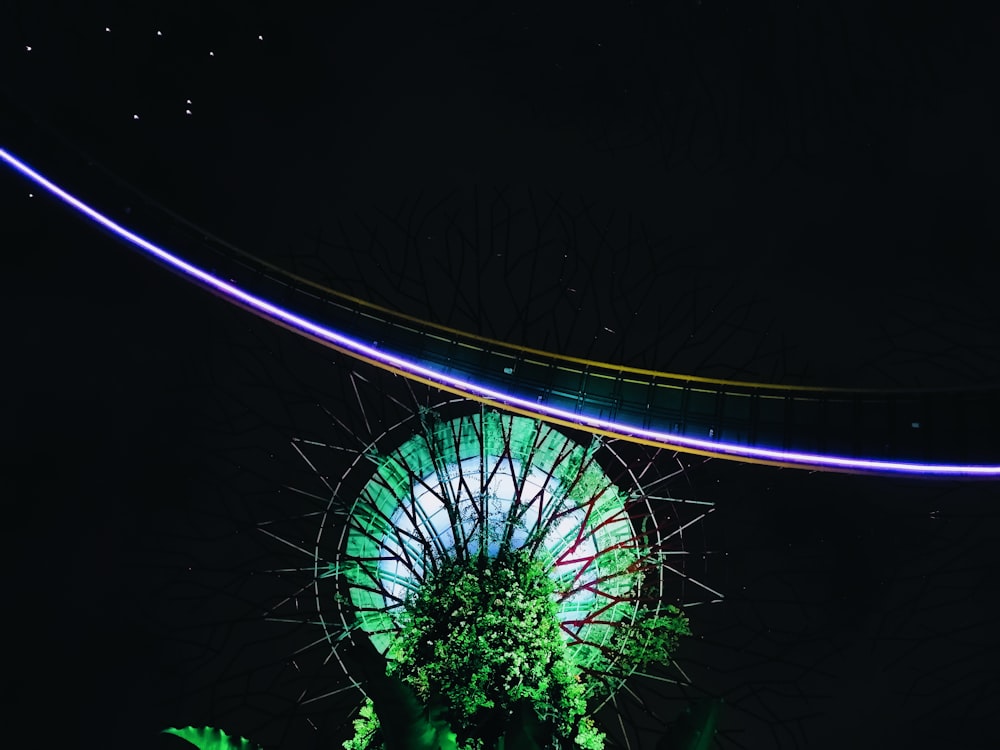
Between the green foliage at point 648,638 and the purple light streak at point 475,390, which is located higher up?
the purple light streak at point 475,390

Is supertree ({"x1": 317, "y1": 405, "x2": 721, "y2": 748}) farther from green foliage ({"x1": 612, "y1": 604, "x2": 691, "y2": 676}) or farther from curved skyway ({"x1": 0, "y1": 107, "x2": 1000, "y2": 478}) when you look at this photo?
curved skyway ({"x1": 0, "y1": 107, "x2": 1000, "y2": 478})

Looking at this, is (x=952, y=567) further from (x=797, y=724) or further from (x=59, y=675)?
(x=59, y=675)

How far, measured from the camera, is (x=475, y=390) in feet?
28.1

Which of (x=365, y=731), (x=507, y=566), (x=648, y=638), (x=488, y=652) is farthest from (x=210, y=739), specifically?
(x=648, y=638)

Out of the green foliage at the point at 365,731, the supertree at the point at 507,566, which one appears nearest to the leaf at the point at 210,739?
the green foliage at the point at 365,731

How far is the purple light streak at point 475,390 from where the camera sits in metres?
8.22

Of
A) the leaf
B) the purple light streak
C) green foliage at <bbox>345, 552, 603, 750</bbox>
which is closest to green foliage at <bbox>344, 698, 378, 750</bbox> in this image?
green foliage at <bbox>345, 552, 603, 750</bbox>

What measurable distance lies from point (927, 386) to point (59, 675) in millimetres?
11855

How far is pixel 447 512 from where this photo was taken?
384 inches

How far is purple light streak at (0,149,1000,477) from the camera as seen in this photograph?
8219 mm

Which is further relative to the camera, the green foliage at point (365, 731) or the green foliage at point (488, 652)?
the green foliage at point (488, 652)

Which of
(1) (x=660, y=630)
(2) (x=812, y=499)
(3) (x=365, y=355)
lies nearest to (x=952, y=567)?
(2) (x=812, y=499)

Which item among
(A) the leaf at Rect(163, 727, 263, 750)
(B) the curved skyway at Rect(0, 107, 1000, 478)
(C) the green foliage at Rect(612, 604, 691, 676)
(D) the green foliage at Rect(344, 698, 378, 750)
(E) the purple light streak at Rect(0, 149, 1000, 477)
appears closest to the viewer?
(A) the leaf at Rect(163, 727, 263, 750)

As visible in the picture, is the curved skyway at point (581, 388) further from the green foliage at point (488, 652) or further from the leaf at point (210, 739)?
the leaf at point (210, 739)
